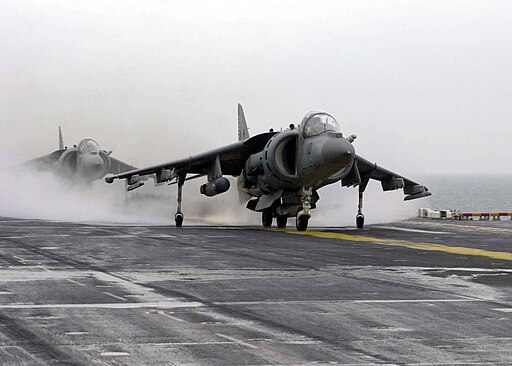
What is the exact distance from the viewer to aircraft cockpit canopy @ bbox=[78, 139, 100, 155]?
175 feet

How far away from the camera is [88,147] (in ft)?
175

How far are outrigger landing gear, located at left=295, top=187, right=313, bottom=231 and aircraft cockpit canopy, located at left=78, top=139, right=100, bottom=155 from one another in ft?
71.9

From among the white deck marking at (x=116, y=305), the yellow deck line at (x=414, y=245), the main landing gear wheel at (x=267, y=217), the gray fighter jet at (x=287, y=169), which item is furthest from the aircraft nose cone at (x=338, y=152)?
the white deck marking at (x=116, y=305)

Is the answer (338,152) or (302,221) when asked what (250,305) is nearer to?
(338,152)

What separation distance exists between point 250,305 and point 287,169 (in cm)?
2132

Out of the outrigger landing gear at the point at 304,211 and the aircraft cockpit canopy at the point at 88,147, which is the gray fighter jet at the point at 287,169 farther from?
the aircraft cockpit canopy at the point at 88,147

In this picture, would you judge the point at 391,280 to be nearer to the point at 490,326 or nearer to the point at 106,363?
the point at 490,326

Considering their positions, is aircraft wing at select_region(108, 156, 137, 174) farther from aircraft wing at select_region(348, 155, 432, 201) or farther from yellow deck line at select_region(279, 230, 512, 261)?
yellow deck line at select_region(279, 230, 512, 261)

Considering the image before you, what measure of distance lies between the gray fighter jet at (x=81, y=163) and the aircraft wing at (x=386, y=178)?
65.1 feet

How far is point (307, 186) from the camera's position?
33.8 m

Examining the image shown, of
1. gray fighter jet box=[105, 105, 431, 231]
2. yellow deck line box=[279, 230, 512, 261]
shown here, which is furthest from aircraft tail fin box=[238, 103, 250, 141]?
yellow deck line box=[279, 230, 512, 261]

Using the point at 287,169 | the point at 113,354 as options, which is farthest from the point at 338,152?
the point at 113,354

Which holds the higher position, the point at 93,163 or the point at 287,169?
the point at 93,163

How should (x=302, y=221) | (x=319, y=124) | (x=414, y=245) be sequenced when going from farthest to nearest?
(x=302, y=221)
(x=319, y=124)
(x=414, y=245)
